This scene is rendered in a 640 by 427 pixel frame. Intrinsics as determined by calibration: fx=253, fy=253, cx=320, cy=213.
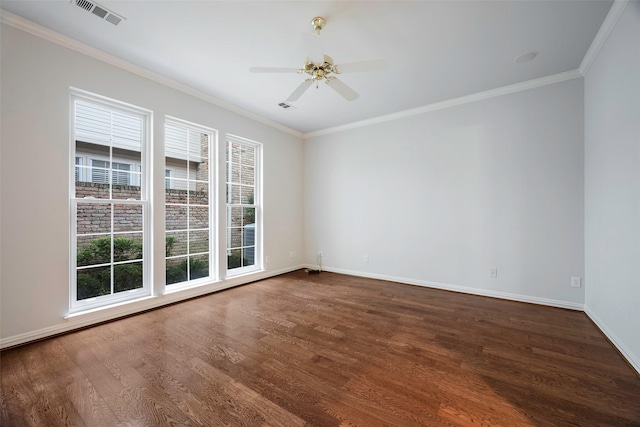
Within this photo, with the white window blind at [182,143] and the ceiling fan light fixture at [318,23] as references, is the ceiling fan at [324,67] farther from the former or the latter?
the white window blind at [182,143]

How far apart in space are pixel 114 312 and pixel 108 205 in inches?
49.1

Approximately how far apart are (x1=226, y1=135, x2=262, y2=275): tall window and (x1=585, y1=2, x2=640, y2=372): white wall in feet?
15.1

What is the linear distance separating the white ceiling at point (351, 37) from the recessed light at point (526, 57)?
0.21ft

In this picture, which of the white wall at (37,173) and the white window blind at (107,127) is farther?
the white window blind at (107,127)

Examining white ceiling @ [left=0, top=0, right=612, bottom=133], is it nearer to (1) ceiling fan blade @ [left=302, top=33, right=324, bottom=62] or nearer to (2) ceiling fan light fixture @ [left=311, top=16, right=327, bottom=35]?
(2) ceiling fan light fixture @ [left=311, top=16, right=327, bottom=35]

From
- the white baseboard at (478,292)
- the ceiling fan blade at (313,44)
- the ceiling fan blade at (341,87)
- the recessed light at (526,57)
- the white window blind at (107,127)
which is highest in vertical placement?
the recessed light at (526,57)

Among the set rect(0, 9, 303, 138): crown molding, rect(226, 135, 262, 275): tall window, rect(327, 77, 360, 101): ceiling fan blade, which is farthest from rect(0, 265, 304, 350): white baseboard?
rect(327, 77, 360, 101): ceiling fan blade

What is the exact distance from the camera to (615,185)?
2.34 m

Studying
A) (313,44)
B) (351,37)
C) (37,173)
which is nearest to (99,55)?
(37,173)

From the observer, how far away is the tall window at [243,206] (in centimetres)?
439

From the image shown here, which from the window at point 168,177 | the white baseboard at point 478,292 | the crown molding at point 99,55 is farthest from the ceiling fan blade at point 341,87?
the white baseboard at point 478,292

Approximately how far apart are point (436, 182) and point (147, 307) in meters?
4.53

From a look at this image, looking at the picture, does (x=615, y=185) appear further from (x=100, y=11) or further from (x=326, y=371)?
(x=100, y=11)

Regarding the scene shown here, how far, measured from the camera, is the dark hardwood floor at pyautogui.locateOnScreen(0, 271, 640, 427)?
154 centimetres
